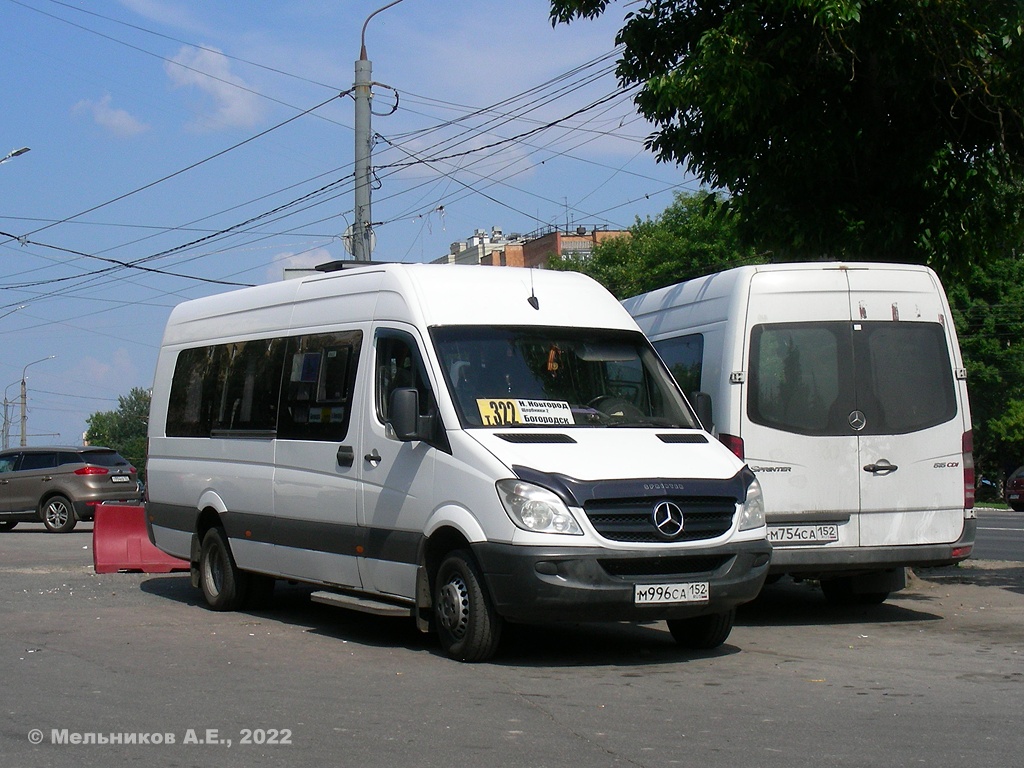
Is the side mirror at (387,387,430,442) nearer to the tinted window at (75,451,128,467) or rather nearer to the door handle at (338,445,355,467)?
the door handle at (338,445,355,467)

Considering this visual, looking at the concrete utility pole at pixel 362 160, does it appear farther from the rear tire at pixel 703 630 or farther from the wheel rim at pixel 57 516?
the rear tire at pixel 703 630

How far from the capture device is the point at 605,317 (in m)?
9.73

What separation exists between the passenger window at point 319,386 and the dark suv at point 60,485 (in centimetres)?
1644

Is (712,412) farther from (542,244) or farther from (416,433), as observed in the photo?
(542,244)

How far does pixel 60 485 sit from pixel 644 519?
20.3m

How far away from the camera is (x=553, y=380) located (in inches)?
357

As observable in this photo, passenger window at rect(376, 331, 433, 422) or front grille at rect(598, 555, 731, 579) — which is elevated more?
passenger window at rect(376, 331, 433, 422)

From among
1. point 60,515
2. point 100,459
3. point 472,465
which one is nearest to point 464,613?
point 472,465

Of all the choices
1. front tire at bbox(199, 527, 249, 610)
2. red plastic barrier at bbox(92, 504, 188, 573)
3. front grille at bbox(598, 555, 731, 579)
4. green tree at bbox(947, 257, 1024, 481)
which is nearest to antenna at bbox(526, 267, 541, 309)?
front grille at bbox(598, 555, 731, 579)

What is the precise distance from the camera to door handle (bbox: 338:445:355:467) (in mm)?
9641

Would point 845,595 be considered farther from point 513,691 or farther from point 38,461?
point 38,461

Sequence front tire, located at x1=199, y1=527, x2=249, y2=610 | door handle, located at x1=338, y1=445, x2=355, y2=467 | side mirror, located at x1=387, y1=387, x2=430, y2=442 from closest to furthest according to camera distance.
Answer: side mirror, located at x1=387, y1=387, x2=430, y2=442, door handle, located at x1=338, y1=445, x2=355, y2=467, front tire, located at x1=199, y1=527, x2=249, y2=610

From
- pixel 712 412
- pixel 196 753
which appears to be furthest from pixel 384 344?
pixel 196 753

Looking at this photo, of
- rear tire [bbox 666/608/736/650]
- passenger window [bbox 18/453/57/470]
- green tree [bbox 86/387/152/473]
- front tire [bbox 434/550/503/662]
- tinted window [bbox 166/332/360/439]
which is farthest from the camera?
green tree [bbox 86/387/152/473]
